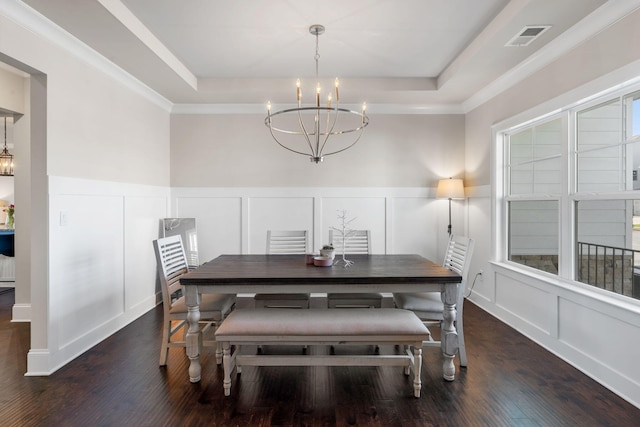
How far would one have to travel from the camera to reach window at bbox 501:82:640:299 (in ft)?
8.13

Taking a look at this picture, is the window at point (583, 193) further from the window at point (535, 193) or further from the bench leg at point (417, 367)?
the bench leg at point (417, 367)

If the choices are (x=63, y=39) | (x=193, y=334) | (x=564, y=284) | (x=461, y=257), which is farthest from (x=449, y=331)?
(x=63, y=39)

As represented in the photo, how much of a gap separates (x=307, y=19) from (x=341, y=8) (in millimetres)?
307

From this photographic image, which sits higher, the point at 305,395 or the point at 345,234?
the point at 345,234

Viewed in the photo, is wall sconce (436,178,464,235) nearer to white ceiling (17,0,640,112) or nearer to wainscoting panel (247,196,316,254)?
white ceiling (17,0,640,112)

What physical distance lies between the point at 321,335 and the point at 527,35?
274 centimetres

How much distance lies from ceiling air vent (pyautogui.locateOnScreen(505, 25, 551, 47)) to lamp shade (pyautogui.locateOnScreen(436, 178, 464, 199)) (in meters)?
1.78

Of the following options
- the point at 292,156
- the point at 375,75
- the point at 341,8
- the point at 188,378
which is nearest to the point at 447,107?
the point at 375,75

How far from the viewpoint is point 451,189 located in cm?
439

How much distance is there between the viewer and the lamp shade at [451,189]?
4.39m

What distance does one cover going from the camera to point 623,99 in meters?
2.47

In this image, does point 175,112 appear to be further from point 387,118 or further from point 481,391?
point 481,391

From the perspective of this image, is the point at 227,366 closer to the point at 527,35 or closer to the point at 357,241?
the point at 357,241

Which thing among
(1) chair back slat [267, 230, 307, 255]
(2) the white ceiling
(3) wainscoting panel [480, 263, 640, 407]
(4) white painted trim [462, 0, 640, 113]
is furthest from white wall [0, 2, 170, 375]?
(3) wainscoting panel [480, 263, 640, 407]
